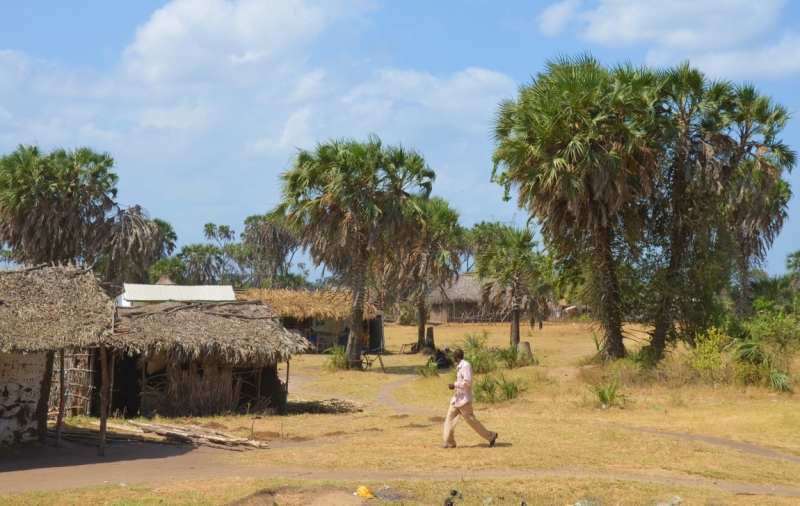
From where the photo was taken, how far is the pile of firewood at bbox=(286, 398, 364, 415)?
20.7m

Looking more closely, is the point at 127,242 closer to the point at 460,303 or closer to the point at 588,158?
the point at 588,158

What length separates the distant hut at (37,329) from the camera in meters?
13.3

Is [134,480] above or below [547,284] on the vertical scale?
below

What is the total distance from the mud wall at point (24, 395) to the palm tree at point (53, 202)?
2068 cm

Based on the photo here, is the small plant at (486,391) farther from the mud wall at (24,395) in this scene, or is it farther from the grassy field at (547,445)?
the mud wall at (24,395)

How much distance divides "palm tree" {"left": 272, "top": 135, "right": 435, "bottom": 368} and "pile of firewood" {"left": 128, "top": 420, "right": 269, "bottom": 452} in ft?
48.5

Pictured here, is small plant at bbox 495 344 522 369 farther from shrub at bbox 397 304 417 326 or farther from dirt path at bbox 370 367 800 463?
shrub at bbox 397 304 417 326

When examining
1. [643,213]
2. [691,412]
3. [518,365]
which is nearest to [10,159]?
[518,365]

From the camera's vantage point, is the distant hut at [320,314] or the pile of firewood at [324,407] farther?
the distant hut at [320,314]

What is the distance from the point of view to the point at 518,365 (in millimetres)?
27484

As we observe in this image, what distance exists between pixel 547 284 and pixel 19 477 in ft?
85.1

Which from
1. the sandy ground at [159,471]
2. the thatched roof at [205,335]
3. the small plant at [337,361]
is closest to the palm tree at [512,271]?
the small plant at [337,361]

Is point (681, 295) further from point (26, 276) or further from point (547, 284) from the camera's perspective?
point (26, 276)

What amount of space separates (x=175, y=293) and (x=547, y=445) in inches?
999
